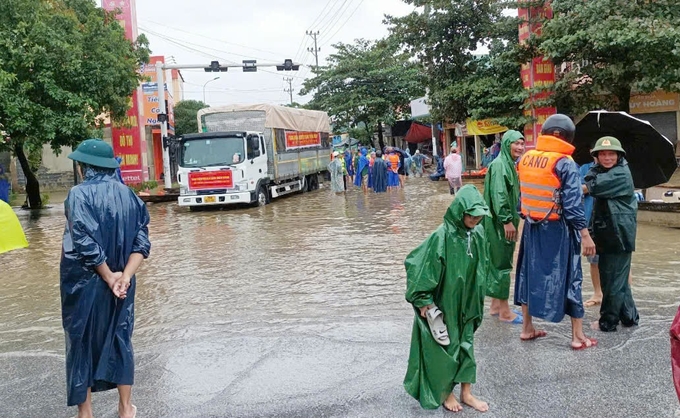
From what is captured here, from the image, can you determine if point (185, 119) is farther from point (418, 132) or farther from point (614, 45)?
point (614, 45)

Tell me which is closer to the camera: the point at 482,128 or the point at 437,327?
the point at 437,327

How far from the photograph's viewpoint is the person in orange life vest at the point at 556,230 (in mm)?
4895

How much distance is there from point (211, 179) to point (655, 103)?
15.4 meters

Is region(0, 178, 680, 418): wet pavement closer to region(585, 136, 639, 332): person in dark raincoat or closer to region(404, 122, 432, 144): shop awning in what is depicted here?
region(585, 136, 639, 332): person in dark raincoat

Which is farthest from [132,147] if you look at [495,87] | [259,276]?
[259,276]

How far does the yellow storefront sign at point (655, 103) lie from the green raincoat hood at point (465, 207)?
20.9 metres

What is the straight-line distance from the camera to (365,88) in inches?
1481

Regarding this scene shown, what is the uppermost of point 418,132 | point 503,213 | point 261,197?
point 418,132

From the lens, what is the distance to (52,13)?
1856cm

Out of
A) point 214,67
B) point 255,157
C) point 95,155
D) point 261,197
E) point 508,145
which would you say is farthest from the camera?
point 214,67

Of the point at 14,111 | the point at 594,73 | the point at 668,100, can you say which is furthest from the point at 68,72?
the point at 668,100

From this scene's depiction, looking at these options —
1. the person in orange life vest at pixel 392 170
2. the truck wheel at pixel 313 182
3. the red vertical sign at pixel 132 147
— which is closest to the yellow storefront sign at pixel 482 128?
the person in orange life vest at pixel 392 170

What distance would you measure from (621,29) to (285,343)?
40.7 feet

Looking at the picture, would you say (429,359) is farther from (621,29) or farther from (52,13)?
(52,13)
